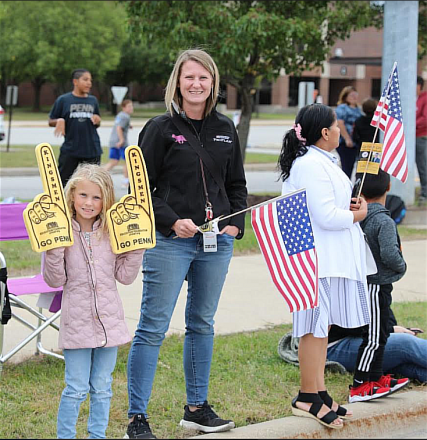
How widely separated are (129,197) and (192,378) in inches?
44.7

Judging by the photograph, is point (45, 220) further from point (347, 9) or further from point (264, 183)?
point (264, 183)

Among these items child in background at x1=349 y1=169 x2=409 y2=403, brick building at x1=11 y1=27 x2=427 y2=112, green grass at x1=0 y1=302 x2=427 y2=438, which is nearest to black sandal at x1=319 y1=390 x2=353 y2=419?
green grass at x1=0 y1=302 x2=427 y2=438

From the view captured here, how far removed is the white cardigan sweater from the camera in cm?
459

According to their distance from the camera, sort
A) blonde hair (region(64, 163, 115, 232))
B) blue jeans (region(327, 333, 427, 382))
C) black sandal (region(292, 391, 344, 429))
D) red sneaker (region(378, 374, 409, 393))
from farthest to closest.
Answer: blue jeans (region(327, 333, 427, 382))
red sneaker (region(378, 374, 409, 393))
black sandal (region(292, 391, 344, 429))
blonde hair (region(64, 163, 115, 232))

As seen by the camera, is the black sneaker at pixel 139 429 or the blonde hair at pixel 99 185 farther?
the black sneaker at pixel 139 429

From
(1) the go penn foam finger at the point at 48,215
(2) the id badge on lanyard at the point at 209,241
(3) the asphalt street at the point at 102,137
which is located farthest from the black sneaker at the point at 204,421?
(3) the asphalt street at the point at 102,137

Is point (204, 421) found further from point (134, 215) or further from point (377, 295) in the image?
point (377, 295)

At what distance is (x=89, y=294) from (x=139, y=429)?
0.79m

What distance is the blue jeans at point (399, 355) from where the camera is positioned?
215 inches

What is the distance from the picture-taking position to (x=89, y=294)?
4.04m

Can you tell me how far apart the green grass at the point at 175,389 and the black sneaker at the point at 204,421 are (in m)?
0.05

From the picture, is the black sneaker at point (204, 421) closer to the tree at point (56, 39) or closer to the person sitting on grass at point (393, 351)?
the person sitting on grass at point (393, 351)

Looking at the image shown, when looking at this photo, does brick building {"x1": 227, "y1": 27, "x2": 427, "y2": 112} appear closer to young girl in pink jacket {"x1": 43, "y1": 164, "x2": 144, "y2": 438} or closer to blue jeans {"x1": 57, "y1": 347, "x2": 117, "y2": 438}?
young girl in pink jacket {"x1": 43, "y1": 164, "x2": 144, "y2": 438}

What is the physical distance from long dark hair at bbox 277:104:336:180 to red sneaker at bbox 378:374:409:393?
1.44m
